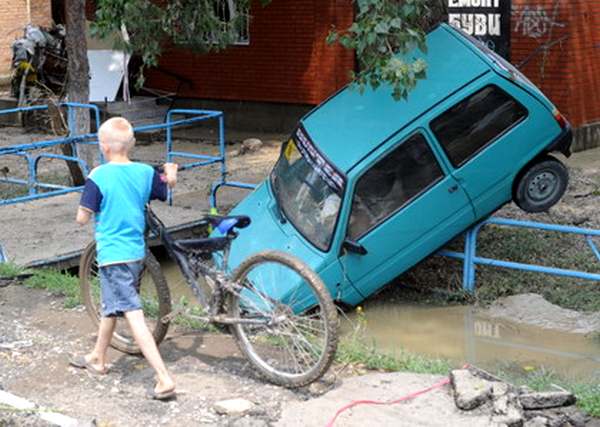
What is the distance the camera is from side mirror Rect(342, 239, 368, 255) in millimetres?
8177

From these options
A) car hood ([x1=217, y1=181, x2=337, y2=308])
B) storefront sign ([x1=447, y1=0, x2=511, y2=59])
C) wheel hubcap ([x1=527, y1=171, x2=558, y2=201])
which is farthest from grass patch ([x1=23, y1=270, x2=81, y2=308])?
storefront sign ([x1=447, y1=0, x2=511, y2=59])

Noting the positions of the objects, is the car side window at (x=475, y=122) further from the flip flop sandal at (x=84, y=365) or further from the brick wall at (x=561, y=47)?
the brick wall at (x=561, y=47)

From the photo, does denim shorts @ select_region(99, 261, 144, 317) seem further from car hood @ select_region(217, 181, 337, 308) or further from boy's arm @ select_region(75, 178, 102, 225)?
car hood @ select_region(217, 181, 337, 308)

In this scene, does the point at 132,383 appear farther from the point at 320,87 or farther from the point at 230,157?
the point at 320,87

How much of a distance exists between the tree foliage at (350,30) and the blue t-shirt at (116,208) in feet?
8.83

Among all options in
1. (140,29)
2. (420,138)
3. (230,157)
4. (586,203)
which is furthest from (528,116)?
(230,157)

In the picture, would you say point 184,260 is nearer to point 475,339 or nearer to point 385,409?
point 385,409

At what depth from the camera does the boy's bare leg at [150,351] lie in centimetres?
531

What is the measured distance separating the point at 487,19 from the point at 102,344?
10.7 meters

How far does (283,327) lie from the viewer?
5477 millimetres

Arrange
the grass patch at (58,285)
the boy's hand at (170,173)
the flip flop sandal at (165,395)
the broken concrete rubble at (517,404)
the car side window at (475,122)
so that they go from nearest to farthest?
the broken concrete rubble at (517,404), the flip flop sandal at (165,395), the boy's hand at (170,173), the grass patch at (58,285), the car side window at (475,122)

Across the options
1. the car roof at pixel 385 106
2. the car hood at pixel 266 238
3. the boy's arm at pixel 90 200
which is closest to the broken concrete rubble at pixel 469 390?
the boy's arm at pixel 90 200

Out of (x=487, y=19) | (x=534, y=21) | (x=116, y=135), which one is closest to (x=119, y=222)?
(x=116, y=135)

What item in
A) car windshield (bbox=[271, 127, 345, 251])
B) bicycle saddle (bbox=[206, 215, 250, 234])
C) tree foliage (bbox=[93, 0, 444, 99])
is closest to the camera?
bicycle saddle (bbox=[206, 215, 250, 234])
